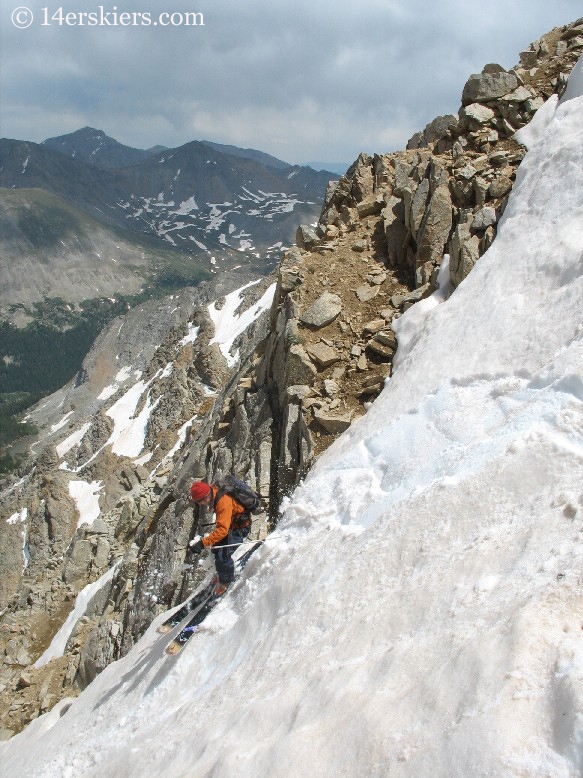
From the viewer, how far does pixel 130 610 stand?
23.2 metres

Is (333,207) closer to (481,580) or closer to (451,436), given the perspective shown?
(451,436)

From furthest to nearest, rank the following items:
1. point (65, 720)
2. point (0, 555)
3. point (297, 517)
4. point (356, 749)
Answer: point (0, 555) → point (65, 720) → point (297, 517) → point (356, 749)

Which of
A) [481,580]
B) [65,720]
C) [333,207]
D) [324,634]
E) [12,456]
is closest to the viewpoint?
[481,580]

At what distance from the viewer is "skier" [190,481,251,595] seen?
11438 millimetres

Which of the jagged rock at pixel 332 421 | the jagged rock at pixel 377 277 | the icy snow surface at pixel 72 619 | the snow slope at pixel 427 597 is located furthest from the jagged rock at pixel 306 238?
the icy snow surface at pixel 72 619

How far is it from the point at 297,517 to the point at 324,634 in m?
3.52

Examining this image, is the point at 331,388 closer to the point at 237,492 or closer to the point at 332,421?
the point at 332,421

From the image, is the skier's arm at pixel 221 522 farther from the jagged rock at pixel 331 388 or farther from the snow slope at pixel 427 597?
the jagged rock at pixel 331 388

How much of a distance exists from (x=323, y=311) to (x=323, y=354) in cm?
212

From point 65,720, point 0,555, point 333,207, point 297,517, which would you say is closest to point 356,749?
point 297,517

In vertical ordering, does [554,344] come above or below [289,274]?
below

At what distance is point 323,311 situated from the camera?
20.0 meters

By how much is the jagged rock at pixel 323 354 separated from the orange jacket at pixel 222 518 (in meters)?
8.27

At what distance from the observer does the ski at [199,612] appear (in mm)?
12078
